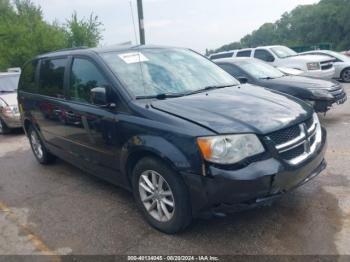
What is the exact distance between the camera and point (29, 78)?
5711mm

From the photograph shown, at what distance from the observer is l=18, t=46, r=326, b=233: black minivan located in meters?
2.82

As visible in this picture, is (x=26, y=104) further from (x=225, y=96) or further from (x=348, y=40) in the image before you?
(x=348, y=40)

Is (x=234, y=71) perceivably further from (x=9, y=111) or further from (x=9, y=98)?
(x=9, y=98)

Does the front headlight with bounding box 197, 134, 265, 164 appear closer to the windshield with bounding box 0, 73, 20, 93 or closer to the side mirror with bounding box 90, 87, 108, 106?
the side mirror with bounding box 90, 87, 108, 106

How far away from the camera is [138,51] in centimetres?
416

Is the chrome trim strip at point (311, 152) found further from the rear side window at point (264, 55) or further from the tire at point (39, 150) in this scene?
the rear side window at point (264, 55)

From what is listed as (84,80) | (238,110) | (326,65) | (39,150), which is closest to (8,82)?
(39,150)

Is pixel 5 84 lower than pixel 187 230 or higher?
higher

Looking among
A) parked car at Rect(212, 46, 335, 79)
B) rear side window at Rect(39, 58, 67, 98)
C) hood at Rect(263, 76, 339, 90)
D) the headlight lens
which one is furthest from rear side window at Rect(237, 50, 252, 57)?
rear side window at Rect(39, 58, 67, 98)

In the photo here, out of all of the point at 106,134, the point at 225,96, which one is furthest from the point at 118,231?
the point at 225,96

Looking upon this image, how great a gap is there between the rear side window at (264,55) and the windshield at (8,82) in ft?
27.2

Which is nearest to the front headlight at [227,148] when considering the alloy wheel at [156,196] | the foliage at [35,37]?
the alloy wheel at [156,196]

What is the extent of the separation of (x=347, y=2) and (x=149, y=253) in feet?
240

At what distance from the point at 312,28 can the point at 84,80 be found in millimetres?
74953
